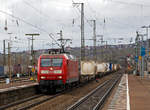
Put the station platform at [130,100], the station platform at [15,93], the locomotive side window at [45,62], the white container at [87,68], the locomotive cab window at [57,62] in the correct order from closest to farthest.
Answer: the station platform at [130,100], the station platform at [15,93], the locomotive cab window at [57,62], the locomotive side window at [45,62], the white container at [87,68]

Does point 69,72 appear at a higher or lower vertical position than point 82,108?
higher

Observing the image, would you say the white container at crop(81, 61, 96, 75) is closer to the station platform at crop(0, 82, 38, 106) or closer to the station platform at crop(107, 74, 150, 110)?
the station platform at crop(107, 74, 150, 110)

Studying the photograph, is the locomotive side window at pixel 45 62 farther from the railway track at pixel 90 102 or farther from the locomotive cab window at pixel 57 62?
the railway track at pixel 90 102

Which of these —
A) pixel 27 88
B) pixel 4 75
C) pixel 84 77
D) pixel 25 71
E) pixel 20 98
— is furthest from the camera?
pixel 25 71

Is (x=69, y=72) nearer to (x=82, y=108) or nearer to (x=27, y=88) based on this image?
(x=27, y=88)

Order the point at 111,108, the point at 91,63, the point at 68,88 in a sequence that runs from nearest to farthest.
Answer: the point at 111,108 → the point at 68,88 → the point at 91,63

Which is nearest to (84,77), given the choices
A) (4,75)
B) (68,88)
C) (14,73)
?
(68,88)

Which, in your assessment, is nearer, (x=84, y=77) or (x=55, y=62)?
(x=55, y=62)

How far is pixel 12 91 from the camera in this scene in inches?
718

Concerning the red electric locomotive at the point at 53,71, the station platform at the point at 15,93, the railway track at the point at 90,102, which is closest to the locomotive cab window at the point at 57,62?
the red electric locomotive at the point at 53,71

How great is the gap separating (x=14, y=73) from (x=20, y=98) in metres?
45.5

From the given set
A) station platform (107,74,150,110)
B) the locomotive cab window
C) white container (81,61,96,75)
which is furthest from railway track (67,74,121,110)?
white container (81,61,96,75)

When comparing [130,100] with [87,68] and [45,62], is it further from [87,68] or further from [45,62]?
[87,68]

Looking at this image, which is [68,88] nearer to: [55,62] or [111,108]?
[55,62]
